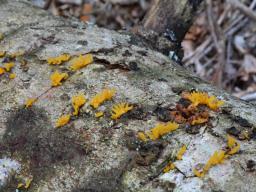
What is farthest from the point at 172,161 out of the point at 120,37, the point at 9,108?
the point at 120,37

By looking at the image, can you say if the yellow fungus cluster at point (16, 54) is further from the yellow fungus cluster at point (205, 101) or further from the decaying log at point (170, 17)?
the yellow fungus cluster at point (205, 101)

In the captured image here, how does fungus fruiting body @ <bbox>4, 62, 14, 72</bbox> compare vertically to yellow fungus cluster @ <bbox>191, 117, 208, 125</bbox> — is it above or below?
below

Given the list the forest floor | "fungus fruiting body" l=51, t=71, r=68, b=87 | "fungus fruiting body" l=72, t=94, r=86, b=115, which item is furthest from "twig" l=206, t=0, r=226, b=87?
"fungus fruiting body" l=72, t=94, r=86, b=115

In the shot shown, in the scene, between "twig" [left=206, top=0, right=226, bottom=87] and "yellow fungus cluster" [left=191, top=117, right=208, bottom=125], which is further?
"twig" [left=206, top=0, right=226, bottom=87]

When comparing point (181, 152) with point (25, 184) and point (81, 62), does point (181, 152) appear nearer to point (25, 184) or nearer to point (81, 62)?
point (25, 184)

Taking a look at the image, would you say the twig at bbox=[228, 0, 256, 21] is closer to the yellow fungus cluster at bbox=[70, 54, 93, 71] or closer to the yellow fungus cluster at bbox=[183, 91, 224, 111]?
the yellow fungus cluster at bbox=[70, 54, 93, 71]

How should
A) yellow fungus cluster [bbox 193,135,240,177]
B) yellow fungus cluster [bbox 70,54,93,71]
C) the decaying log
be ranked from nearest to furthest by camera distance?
yellow fungus cluster [bbox 193,135,240,177], yellow fungus cluster [bbox 70,54,93,71], the decaying log

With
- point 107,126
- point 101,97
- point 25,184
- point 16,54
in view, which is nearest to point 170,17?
point 16,54
